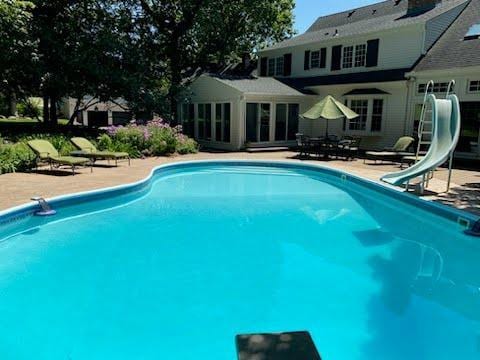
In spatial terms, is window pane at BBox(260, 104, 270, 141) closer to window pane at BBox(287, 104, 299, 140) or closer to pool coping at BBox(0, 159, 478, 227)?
window pane at BBox(287, 104, 299, 140)

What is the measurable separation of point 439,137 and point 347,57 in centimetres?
1172

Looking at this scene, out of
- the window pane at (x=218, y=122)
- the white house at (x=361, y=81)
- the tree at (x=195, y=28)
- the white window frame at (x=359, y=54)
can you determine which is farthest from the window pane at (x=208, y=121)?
the white window frame at (x=359, y=54)

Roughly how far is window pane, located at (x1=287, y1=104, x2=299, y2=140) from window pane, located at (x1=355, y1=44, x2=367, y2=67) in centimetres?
382

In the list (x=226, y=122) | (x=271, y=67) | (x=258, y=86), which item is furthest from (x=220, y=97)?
(x=271, y=67)

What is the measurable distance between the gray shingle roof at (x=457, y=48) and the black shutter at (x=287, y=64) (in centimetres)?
838

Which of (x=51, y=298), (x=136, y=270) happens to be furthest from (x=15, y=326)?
(x=136, y=270)

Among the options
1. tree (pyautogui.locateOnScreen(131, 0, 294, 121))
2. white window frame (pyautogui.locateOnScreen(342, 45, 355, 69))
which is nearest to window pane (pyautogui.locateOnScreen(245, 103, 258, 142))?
tree (pyautogui.locateOnScreen(131, 0, 294, 121))

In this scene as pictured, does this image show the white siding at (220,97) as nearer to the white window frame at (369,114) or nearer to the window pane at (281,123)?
the window pane at (281,123)

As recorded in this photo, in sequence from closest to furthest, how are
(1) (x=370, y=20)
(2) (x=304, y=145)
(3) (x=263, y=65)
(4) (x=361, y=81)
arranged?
(2) (x=304, y=145) → (4) (x=361, y=81) → (1) (x=370, y=20) → (3) (x=263, y=65)

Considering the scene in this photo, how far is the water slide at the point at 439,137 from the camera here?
10.1 meters

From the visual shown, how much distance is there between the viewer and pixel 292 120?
21.9 meters

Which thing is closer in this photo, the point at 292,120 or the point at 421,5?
the point at 421,5

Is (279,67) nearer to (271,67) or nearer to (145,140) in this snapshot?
(271,67)

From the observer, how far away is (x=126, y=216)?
9227mm
